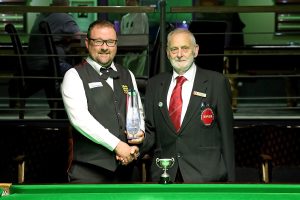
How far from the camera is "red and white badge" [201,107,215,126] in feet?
11.6

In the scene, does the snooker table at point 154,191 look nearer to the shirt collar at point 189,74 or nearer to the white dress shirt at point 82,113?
the white dress shirt at point 82,113

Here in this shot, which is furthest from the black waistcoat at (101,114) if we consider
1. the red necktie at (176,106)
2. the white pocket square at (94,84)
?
the red necktie at (176,106)

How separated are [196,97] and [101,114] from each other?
1.76 feet

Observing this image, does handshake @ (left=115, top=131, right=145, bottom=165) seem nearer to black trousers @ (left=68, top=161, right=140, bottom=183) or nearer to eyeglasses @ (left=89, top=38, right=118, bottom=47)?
black trousers @ (left=68, top=161, right=140, bottom=183)

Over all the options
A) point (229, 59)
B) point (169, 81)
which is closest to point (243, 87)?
point (229, 59)

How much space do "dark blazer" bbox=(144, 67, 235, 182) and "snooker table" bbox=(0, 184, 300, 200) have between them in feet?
3.08

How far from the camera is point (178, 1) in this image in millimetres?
10164

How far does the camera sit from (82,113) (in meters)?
3.43

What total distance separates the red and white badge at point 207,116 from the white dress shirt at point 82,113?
34 centimetres

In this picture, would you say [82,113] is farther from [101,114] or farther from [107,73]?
[107,73]

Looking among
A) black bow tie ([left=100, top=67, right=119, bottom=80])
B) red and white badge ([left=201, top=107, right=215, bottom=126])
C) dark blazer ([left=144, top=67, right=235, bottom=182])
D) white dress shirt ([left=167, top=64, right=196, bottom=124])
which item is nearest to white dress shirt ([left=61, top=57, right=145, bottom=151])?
black bow tie ([left=100, top=67, right=119, bottom=80])

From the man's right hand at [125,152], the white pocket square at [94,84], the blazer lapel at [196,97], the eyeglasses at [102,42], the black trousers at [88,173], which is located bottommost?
the black trousers at [88,173]

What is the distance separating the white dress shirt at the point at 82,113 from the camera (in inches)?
133

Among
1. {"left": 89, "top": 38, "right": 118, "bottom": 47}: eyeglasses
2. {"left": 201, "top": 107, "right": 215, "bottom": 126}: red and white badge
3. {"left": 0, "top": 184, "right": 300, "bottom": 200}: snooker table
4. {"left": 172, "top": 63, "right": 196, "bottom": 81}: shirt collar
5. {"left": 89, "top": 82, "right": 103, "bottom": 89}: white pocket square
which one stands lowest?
{"left": 0, "top": 184, "right": 300, "bottom": 200}: snooker table
